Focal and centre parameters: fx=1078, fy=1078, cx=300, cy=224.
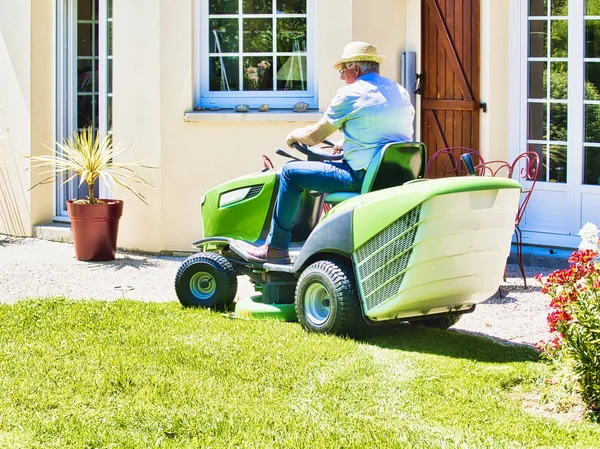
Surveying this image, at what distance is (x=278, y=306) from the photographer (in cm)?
696

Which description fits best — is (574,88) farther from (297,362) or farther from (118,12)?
(297,362)

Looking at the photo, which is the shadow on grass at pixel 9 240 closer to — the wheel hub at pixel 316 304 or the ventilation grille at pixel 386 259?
the wheel hub at pixel 316 304

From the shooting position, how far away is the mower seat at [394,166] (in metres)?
6.32

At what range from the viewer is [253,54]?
1038 cm

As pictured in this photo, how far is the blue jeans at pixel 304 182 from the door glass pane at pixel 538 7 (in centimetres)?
408

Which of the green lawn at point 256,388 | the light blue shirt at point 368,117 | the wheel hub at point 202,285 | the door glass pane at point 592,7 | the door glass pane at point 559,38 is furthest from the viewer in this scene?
the door glass pane at point 559,38

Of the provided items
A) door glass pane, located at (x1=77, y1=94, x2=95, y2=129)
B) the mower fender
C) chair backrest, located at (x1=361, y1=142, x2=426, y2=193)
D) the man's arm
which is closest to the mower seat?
chair backrest, located at (x1=361, y1=142, x2=426, y2=193)

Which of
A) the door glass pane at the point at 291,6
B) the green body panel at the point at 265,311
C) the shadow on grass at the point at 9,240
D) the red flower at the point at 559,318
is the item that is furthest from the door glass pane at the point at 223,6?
the red flower at the point at 559,318

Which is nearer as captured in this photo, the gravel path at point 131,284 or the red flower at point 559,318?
the red flower at point 559,318

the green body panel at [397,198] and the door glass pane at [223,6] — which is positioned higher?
the door glass pane at [223,6]

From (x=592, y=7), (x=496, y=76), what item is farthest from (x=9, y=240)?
(x=592, y=7)

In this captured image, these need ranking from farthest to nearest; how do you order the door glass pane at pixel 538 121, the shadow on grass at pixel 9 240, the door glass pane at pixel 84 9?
the door glass pane at pixel 84 9
the shadow on grass at pixel 9 240
the door glass pane at pixel 538 121

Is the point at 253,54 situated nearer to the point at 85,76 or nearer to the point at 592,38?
the point at 85,76

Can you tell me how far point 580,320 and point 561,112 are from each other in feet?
16.9
